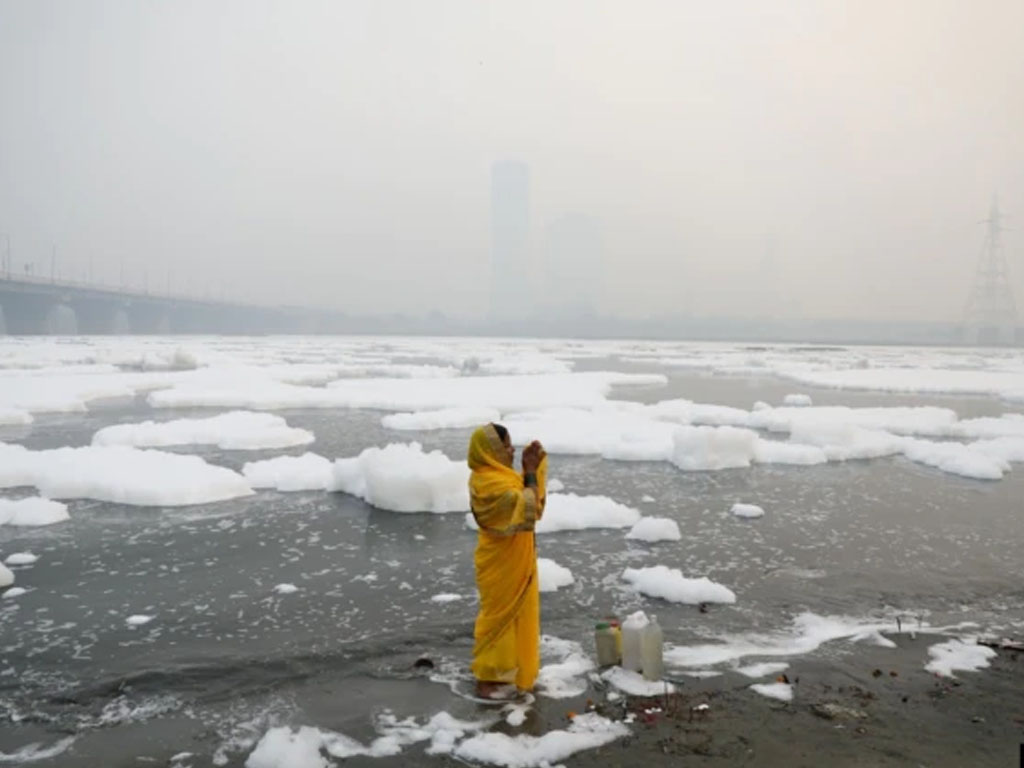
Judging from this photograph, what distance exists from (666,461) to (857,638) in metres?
7.67

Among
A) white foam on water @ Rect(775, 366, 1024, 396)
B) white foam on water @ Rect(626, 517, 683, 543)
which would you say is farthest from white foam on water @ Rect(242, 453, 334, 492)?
white foam on water @ Rect(775, 366, 1024, 396)

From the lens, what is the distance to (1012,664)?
504 cm

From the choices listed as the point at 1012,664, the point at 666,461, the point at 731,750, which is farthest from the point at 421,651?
the point at 666,461

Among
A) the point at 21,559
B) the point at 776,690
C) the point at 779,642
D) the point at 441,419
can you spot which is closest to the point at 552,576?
the point at 779,642

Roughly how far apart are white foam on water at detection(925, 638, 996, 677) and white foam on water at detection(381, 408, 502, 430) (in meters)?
12.0

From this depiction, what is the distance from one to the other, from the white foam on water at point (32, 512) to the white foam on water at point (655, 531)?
22.1ft

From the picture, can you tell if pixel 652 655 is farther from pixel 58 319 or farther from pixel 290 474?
pixel 58 319

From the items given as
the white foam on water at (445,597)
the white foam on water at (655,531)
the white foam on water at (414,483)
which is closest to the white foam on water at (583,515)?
the white foam on water at (655,531)

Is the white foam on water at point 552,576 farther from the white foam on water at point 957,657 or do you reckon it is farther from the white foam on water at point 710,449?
the white foam on water at point 710,449

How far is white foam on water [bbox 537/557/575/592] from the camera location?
6602mm

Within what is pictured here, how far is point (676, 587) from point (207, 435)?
35.8 feet

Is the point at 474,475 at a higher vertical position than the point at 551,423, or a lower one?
higher

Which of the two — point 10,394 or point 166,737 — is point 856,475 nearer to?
point 166,737

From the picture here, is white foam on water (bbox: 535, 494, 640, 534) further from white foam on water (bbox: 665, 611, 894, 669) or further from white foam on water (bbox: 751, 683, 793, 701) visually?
white foam on water (bbox: 751, 683, 793, 701)
